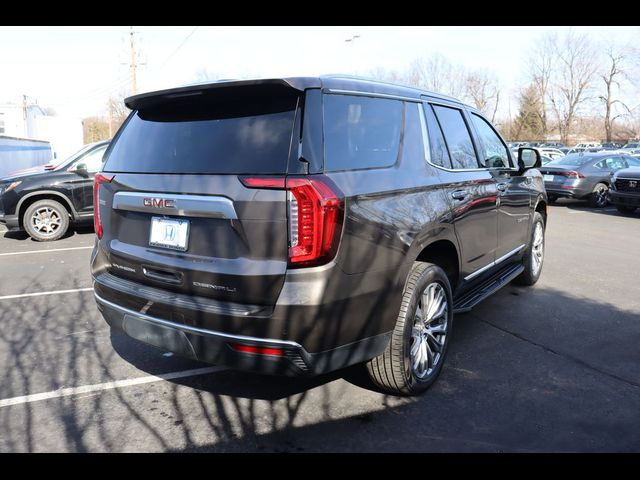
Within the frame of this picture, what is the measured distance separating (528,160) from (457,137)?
198 cm

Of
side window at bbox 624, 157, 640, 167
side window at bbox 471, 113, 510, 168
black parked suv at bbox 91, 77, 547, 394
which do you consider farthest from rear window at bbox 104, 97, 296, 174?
side window at bbox 624, 157, 640, 167

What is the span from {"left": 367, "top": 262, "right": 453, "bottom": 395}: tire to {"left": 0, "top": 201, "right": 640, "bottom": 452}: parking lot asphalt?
0.15m

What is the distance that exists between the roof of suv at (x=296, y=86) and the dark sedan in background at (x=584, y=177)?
11856 mm

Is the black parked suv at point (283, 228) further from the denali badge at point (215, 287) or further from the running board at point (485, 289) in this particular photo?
the running board at point (485, 289)

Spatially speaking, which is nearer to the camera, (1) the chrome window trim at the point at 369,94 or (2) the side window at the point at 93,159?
(1) the chrome window trim at the point at 369,94

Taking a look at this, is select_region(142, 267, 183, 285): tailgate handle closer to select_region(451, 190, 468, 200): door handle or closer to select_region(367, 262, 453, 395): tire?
select_region(367, 262, 453, 395): tire

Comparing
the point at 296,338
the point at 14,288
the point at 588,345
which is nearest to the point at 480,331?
the point at 588,345

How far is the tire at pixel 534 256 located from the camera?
5637 millimetres

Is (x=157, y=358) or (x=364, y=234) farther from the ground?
(x=364, y=234)

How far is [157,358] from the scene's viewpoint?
3.88 metres

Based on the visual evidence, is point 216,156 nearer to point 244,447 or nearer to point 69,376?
point 244,447

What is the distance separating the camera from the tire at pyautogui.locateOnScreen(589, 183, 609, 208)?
13875 millimetres

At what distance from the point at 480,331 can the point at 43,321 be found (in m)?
3.96

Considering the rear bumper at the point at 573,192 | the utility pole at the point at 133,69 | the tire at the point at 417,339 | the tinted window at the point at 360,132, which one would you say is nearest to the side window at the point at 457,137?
the tinted window at the point at 360,132
